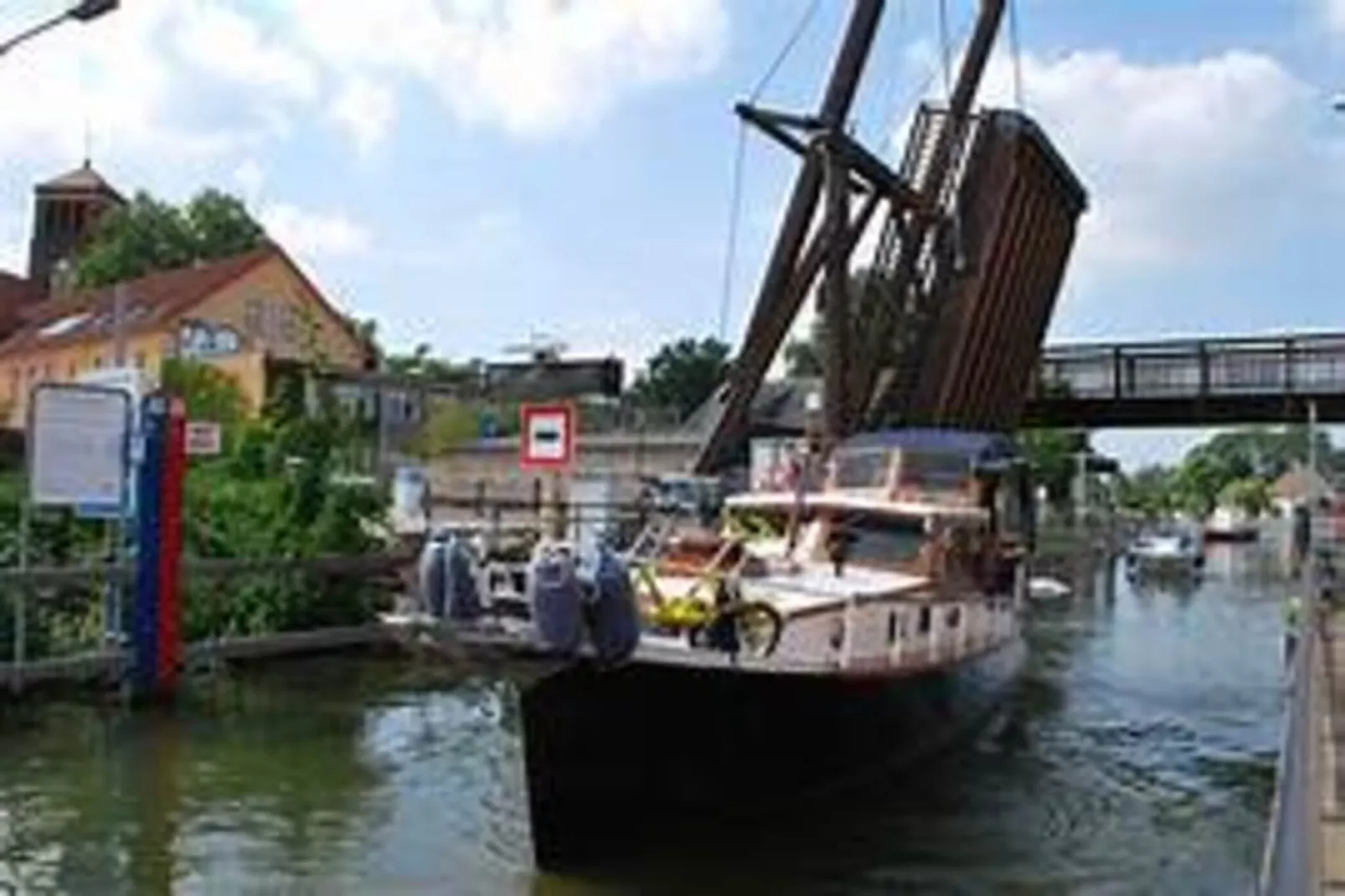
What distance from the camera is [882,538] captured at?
75.9ft

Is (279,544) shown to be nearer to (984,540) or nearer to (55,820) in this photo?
(984,540)

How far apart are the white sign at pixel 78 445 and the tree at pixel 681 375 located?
10411 cm

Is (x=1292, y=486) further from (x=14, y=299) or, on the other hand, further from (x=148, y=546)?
(x=148, y=546)

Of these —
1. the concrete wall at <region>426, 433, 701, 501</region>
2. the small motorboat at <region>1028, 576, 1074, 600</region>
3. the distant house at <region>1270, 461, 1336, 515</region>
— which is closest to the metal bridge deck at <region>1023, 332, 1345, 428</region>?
the small motorboat at <region>1028, 576, 1074, 600</region>

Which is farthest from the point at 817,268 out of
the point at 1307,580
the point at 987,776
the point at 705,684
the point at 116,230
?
the point at 116,230

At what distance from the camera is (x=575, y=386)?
71688mm

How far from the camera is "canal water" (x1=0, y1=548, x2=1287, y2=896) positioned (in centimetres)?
1494

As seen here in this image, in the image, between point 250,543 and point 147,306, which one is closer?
point 250,543

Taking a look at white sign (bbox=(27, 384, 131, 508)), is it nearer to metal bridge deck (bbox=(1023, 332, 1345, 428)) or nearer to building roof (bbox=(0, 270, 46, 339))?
metal bridge deck (bbox=(1023, 332, 1345, 428))

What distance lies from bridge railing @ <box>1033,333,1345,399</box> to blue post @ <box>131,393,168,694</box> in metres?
32.4

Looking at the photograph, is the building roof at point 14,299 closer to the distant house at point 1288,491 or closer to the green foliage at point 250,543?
the distant house at point 1288,491

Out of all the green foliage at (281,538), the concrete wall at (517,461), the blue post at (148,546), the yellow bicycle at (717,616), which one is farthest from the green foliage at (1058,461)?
the yellow bicycle at (717,616)

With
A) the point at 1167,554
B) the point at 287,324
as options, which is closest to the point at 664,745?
the point at 1167,554

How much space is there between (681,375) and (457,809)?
116212 mm
